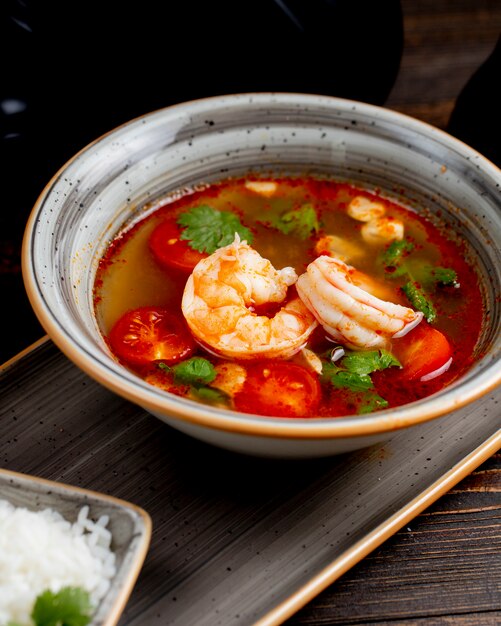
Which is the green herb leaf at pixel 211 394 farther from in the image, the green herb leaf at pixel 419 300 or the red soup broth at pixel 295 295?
the green herb leaf at pixel 419 300

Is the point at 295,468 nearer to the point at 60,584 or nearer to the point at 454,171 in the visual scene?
the point at 60,584

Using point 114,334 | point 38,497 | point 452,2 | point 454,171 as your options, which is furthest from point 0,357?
point 452,2

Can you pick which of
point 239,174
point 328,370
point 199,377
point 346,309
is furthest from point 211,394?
point 239,174

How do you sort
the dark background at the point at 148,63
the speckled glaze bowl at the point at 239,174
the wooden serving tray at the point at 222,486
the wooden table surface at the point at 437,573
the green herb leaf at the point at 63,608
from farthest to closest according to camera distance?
the dark background at the point at 148,63
the wooden table surface at the point at 437,573
the wooden serving tray at the point at 222,486
the speckled glaze bowl at the point at 239,174
the green herb leaf at the point at 63,608

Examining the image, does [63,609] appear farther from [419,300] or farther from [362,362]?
[419,300]

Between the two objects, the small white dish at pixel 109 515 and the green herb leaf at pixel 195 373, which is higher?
the green herb leaf at pixel 195 373

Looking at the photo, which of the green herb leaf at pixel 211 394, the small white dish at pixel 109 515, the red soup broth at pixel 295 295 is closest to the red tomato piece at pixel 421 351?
the red soup broth at pixel 295 295
